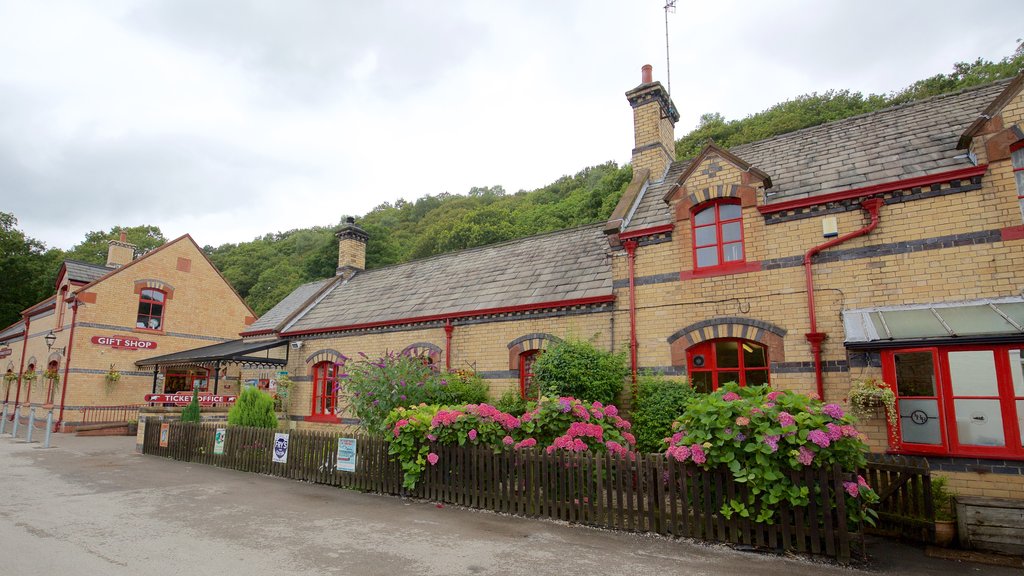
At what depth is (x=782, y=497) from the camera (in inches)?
249

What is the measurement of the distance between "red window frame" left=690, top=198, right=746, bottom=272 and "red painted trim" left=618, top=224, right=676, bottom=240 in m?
0.47

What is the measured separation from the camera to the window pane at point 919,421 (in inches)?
311

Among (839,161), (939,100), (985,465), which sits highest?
(939,100)

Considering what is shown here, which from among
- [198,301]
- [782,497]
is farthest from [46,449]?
[782,497]

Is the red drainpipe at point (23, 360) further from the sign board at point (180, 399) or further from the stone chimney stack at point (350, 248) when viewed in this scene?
the stone chimney stack at point (350, 248)

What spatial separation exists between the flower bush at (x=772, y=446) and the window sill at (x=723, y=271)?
4.02 meters

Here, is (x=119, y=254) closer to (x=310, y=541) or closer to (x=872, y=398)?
(x=310, y=541)

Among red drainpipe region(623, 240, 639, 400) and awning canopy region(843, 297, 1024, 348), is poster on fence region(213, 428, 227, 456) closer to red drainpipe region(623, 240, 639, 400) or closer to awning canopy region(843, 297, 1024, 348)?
red drainpipe region(623, 240, 639, 400)

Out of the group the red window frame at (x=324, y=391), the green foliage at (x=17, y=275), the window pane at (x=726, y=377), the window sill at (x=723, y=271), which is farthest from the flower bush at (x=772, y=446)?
→ the green foliage at (x=17, y=275)

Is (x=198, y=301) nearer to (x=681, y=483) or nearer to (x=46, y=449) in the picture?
(x=46, y=449)

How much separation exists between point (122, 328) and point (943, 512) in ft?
95.5

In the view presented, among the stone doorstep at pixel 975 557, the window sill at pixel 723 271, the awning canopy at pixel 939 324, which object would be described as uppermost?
the window sill at pixel 723 271

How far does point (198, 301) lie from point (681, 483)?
1062 inches

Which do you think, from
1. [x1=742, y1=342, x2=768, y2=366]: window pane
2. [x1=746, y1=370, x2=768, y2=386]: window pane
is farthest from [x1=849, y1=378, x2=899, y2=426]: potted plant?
[x1=742, y1=342, x2=768, y2=366]: window pane
